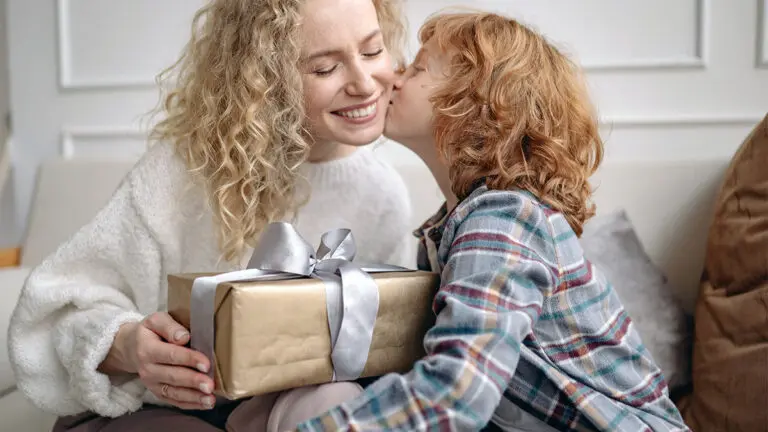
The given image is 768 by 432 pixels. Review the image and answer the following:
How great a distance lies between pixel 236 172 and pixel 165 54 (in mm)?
1045

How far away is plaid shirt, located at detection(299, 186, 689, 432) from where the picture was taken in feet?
2.64

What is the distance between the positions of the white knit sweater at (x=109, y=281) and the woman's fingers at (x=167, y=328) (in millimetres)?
148

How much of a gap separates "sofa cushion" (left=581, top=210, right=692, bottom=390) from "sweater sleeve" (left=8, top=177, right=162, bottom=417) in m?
0.78

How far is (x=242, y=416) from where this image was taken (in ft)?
3.23

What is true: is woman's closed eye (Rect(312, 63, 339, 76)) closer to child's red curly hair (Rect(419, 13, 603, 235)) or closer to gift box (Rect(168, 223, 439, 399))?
child's red curly hair (Rect(419, 13, 603, 235))

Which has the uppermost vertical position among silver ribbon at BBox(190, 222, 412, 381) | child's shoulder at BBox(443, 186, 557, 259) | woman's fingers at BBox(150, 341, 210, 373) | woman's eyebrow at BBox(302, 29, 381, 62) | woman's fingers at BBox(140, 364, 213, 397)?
woman's eyebrow at BBox(302, 29, 381, 62)

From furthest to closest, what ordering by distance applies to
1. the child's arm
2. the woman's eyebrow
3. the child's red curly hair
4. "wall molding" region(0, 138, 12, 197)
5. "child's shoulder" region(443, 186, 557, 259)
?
1. "wall molding" region(0, 138, 12, 197)
2. the woman's eyebrow
3. the child's red curly hair
4. "child's shoulder" region(443, 186, 557, 259)
5. the child's arm

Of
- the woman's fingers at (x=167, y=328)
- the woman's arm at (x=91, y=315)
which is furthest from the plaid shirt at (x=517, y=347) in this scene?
the woman's arm at (x=91, y=315)

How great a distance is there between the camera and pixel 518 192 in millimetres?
1008

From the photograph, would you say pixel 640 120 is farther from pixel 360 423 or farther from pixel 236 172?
pixel 360 423

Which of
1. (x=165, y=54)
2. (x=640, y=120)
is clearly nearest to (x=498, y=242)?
(x=640, y=120)

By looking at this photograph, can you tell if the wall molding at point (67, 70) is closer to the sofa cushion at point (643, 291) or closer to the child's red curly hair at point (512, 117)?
the child's red curly hair at point (512, 117)

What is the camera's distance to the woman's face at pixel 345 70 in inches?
45.6

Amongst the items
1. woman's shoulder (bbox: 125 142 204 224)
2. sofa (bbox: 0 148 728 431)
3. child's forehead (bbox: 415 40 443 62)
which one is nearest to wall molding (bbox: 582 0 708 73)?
sofa (bbox: 0 148 728 431)
